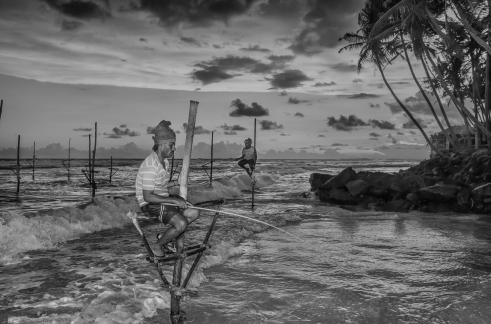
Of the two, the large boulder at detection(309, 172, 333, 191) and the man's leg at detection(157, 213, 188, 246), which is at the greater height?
the man's leg at detection(157, 213, 188, 246)

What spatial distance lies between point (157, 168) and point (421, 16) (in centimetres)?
1662

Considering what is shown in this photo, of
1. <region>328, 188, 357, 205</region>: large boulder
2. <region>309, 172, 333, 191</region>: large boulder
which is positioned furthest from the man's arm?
<region>309, 172, 333, 191</region>: large boulder

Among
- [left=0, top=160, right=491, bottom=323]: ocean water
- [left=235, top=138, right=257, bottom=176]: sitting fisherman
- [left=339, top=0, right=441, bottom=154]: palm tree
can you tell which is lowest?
[left=0, top=160, right=491, bottom=323]: ocean water

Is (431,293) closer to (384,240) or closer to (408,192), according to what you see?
(384,240)

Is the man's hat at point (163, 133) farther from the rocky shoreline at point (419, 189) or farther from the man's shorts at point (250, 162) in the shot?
the man's shorts at point (250, 162)

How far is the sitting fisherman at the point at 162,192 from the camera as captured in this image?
453 cm

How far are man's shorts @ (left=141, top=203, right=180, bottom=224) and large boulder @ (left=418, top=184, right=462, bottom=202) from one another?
13277mm

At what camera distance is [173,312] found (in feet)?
14.1

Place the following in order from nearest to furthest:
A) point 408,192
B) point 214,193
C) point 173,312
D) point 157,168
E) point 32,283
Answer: point 173,312 < point 157,168 < point 32,283 < point 408,192 < point 214,193

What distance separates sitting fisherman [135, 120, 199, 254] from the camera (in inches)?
178

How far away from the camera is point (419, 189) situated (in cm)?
1592

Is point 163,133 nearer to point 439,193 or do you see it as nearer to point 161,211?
point 161,211

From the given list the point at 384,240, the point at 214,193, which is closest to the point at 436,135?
the point at 214,193

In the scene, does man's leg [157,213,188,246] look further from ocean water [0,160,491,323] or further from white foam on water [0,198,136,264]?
white foam on water [0,198,136,264]
